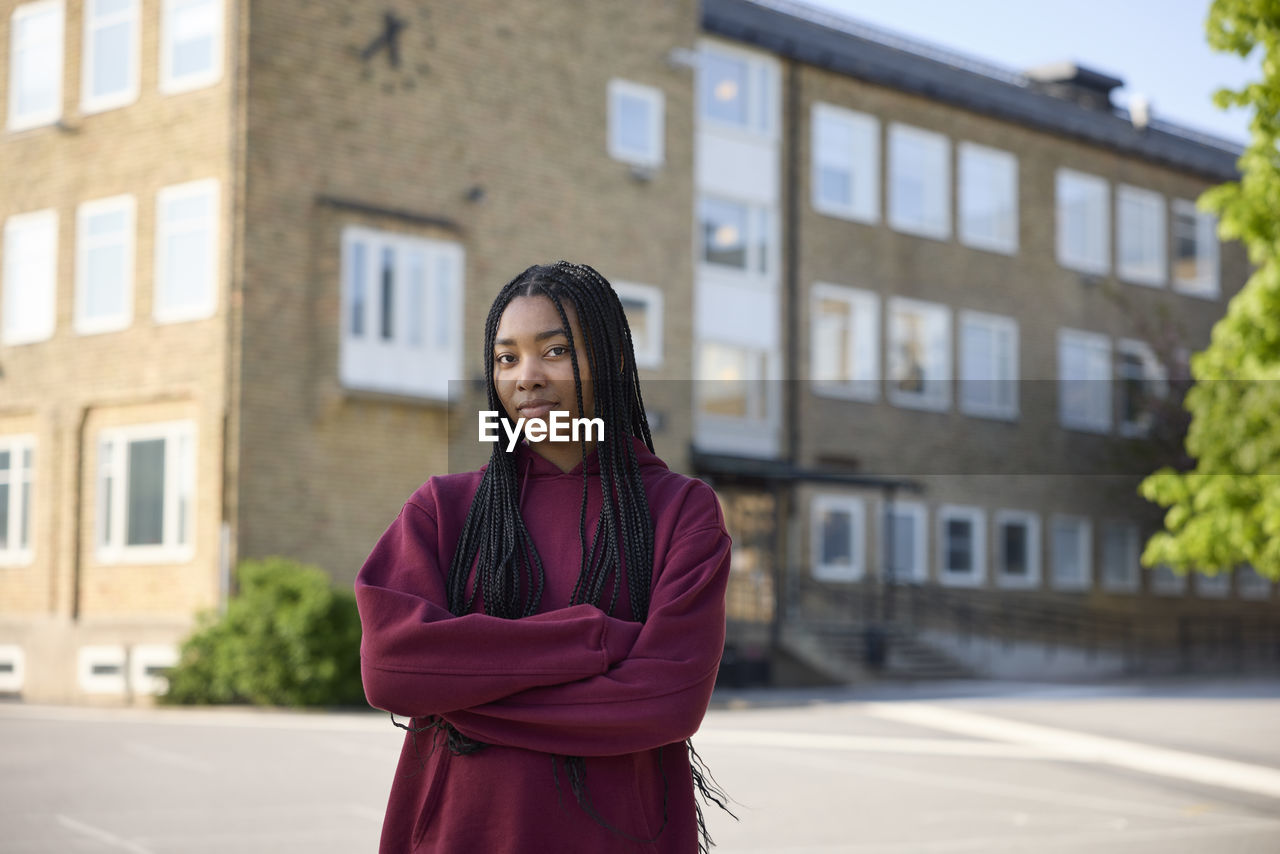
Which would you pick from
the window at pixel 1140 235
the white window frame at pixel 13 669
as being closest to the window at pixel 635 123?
the white window frame at pixel 13 669

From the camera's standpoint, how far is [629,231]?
2764 cm

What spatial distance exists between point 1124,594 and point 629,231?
54.5ft

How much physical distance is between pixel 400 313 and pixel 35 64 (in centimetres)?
720

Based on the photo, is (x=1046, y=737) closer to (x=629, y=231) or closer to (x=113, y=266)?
(x=629, y=231)

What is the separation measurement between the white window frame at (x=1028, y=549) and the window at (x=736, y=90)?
33.6 feet

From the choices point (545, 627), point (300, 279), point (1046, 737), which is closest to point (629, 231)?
point (300, 279)

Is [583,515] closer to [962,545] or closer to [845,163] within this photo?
[845,163]

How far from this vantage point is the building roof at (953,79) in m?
31.6

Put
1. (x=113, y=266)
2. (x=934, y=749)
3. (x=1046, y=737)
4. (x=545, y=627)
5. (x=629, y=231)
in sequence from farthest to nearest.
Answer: (x=629, y=231)
(x=113, y=266)
(x=1046, y=737)
(x=934, y=749)
(x=545, y=627)

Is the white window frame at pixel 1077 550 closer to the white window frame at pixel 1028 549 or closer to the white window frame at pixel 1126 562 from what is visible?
the white window frame at pixel 1126 562

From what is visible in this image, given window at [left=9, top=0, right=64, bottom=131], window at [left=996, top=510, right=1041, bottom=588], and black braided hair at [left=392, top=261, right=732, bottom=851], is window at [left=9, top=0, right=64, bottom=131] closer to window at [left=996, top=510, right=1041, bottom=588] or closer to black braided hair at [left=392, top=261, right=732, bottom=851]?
window at [left=996, top=510, right=1041, bottom=588]

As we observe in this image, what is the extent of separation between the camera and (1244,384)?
15086mm

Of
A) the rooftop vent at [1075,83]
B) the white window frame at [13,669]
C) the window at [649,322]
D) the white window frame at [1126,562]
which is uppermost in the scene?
the rooftop vent at [1075,83]

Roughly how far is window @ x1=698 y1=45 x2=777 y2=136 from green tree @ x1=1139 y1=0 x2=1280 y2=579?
16009mm
